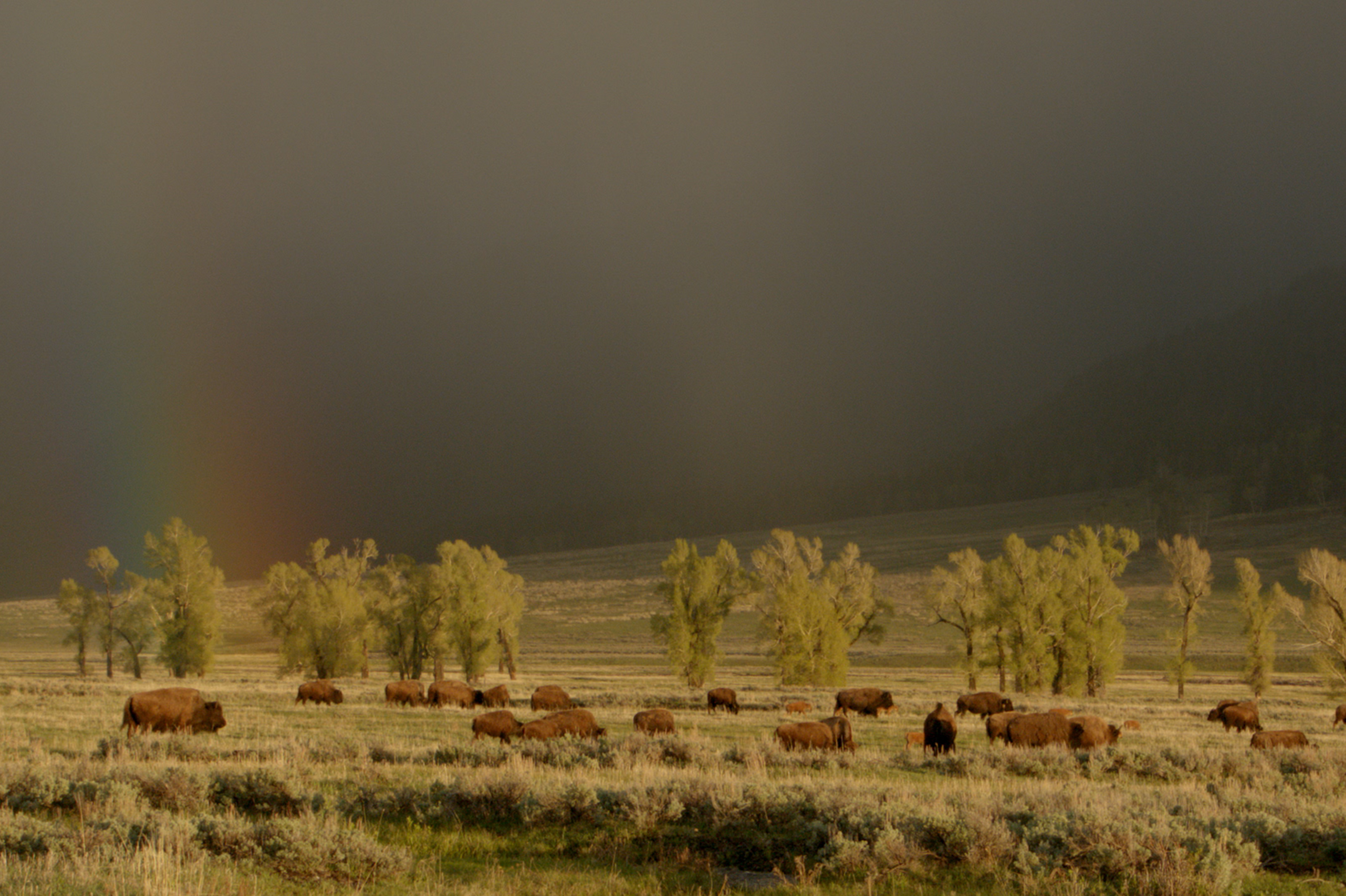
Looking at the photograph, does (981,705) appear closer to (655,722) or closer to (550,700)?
(655,722)

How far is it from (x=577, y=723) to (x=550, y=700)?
11.3 metres

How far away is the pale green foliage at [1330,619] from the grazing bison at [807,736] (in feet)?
158

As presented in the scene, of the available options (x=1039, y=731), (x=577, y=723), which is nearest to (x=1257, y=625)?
(x=1039, y=731)

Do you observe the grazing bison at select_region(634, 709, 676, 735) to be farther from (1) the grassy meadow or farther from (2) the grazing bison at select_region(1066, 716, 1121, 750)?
(2) the grazing bison at select_region(1066, 716, 1121, 750)

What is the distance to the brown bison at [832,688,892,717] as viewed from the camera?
34.1m

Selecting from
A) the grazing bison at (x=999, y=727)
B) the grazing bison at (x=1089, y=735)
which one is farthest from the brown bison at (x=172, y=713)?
the grazing bison at (x=1089, y=735)

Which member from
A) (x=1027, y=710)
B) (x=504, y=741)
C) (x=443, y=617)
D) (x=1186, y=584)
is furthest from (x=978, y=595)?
Result: (x=504, y=741)

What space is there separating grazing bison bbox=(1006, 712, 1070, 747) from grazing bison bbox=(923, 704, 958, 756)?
226cm

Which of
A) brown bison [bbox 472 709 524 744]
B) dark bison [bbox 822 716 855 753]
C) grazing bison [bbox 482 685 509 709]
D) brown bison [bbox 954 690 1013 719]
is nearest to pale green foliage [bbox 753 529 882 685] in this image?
brown bison [bbox 954 690 1013 719]

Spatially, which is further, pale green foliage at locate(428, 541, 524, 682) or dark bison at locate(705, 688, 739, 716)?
pale green foliage at locate(428, 541, 524, 682)

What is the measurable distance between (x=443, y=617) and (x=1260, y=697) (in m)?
56.4

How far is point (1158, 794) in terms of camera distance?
13.9m

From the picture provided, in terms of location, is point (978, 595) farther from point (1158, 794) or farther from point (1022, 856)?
point (1022, 856)

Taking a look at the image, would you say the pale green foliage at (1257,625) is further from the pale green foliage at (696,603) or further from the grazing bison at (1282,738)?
the grazing bison at (1282,738)
